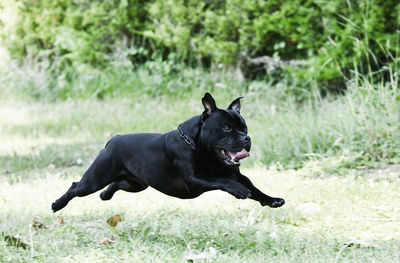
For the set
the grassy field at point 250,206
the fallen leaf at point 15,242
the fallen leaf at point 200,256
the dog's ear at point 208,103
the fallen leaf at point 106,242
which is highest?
the dog's ear at point 208,103

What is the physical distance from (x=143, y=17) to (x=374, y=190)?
886 centimetres

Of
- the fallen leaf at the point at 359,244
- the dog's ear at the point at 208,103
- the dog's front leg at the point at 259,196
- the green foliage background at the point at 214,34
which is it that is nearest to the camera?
the dog's ear at the point at 208,103

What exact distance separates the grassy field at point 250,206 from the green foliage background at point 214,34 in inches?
68.2

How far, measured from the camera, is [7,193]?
5.69 metres

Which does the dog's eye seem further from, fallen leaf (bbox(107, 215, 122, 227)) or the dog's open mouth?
fallen leaf (bbox(107, 215, 122, 227))

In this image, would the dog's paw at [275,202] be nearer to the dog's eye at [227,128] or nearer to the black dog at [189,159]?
the black dog at [189,159]

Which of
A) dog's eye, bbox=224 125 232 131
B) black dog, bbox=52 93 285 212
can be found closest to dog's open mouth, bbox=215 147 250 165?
black dog, bbox=52 93 285 212

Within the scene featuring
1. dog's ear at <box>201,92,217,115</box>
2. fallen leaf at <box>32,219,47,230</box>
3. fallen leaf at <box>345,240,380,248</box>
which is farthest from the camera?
fallen leaf at <box>32,219,47,230</box>

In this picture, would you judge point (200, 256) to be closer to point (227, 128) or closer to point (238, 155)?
point (238, 155)

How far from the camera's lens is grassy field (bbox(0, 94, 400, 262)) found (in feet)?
11.9

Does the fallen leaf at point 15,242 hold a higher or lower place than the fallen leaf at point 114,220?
higher

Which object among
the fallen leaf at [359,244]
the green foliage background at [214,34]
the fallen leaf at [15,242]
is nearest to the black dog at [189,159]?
the fallen leaf at [15,242]

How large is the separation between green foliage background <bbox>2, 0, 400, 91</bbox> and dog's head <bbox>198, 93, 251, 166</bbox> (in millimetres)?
5335

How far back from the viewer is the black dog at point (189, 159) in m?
3.17
